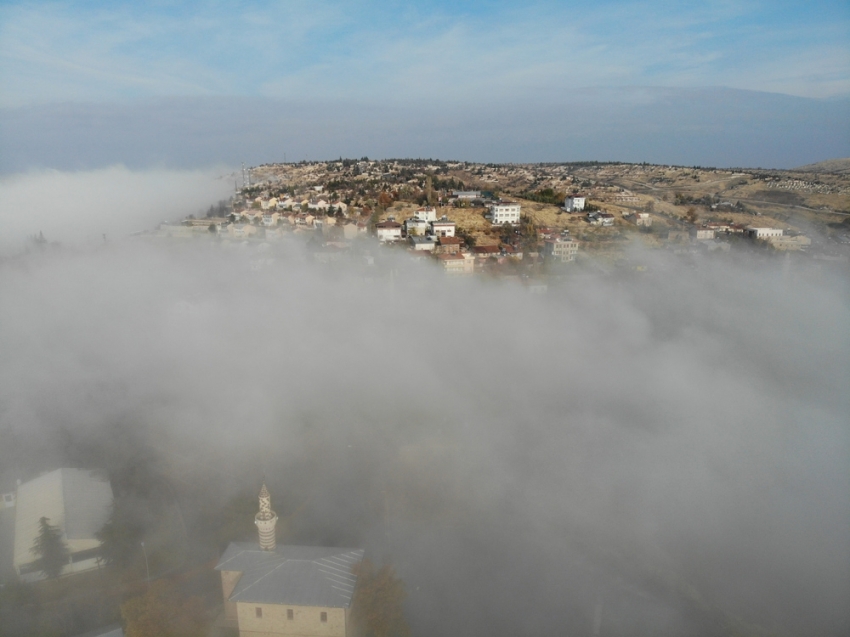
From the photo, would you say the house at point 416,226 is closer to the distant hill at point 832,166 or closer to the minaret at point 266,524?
the minaret at point 266,524

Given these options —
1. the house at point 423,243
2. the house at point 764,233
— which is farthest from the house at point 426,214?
the house at point 764,233

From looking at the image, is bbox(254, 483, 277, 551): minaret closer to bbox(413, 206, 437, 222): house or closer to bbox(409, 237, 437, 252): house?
bbox(409, 237, 437, 252): house

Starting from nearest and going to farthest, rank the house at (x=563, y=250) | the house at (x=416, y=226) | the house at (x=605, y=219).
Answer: the house at (x=563, y=250), the house at (x=416, y=226), the house at (x=605, y=219)

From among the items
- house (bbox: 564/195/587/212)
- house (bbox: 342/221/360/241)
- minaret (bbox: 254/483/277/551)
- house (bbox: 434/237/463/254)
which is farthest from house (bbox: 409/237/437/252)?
Answer: minaret (bbox: 254/483/277/551)

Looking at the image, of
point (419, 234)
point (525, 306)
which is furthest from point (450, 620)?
point (419, 234)

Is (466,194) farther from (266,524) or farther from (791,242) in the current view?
(266,524)

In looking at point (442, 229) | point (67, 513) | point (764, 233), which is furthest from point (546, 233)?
point (67, 513)

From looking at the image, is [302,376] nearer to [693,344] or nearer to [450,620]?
[450,620]
